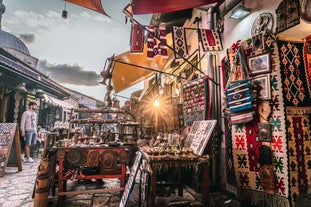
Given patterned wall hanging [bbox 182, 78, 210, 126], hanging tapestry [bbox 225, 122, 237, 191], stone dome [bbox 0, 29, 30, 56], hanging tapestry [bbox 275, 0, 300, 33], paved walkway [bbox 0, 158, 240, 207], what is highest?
stone dome [bbox 0, 29, 30, 56]

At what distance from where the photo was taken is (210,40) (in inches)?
197

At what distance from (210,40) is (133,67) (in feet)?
17.3

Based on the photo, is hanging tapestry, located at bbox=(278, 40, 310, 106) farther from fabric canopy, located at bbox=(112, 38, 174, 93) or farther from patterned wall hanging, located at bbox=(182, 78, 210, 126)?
fabric canopy, located at bbox=(112, 38, 174, 93)

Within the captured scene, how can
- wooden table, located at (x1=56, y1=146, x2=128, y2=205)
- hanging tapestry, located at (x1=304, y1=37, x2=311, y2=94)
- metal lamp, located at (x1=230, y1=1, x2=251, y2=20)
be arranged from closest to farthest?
hanging tapestry, located at (x1=304, y1=37, x2=311, y2=94) → wooden table, located at (x1=56, y1=146, x2=128, y2=205) → metal lamp, located at (x1=230, y1=1, x2=251, y2=20)

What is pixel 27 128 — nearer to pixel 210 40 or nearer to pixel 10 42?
pixel 210 40

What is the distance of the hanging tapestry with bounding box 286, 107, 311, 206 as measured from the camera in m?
3.17

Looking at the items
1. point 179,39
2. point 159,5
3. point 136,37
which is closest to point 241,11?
point 179,39

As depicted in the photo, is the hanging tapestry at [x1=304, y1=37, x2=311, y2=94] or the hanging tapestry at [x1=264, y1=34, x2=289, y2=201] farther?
the hanging tapestry at [x1=304, y1=37, x2=311, y2=94]

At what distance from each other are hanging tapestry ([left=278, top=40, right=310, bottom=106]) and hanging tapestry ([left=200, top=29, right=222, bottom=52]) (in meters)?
1.74

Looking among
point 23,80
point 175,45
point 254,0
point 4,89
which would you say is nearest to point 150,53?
point 175,45

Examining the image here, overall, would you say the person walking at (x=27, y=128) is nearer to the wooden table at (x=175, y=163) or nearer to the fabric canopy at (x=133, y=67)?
the fabric canopy at (x=133, y=67)

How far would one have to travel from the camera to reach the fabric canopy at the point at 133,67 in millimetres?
8906

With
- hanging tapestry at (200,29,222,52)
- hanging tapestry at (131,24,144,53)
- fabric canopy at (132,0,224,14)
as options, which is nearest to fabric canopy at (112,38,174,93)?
hanging tapestry at (131,24,144,53)

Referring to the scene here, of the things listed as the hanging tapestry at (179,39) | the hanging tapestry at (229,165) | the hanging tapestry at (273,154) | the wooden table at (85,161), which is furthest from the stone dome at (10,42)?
the hanging tapestry at (273,154)
